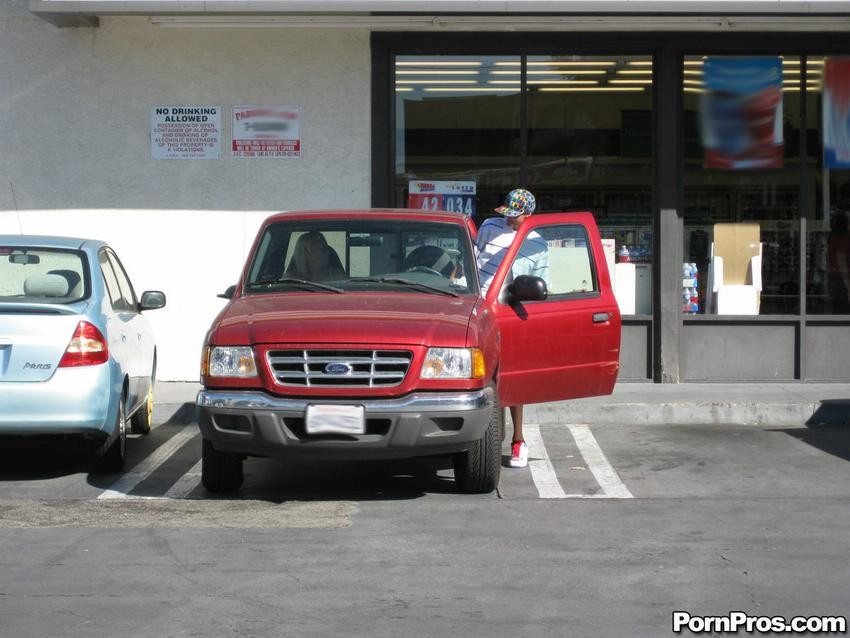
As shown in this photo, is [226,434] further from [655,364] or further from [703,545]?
[655,364]

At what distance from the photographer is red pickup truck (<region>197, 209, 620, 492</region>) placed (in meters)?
7.18

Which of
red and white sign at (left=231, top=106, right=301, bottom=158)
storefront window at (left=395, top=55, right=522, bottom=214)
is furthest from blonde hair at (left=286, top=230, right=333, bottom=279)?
storefront window at (left=395, top=55, right=522, bottom=214)

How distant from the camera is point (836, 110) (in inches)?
515

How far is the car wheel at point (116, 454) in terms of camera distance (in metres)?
8.58

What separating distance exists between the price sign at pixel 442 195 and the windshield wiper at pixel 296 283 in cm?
482

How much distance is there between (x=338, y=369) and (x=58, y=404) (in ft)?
6.42

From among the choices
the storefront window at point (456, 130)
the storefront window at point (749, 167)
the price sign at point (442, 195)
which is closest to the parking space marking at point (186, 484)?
the price sign at point (442, 195)

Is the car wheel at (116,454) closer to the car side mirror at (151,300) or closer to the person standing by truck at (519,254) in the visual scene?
the car side mirror at (151,300)

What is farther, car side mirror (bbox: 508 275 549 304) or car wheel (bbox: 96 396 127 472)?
car wheel (bbox: 96 396 127 472)

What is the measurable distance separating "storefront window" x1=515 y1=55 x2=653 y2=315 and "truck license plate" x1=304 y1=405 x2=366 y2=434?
643 cm

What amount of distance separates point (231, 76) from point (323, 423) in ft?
21.8

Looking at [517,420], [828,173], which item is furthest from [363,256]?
[828,173]

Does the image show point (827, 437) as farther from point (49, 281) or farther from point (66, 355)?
point (49, 281)

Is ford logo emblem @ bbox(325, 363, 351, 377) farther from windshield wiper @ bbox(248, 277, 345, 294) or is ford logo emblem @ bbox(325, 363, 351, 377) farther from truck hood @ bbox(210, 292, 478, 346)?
windshield wiper @ bbox(248, 277, 345, 294)
